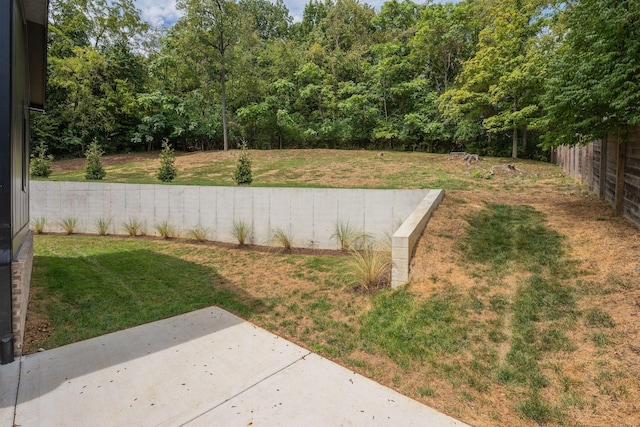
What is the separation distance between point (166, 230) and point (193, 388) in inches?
292

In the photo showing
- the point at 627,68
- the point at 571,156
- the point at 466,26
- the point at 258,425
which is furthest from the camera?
the point at 466,26

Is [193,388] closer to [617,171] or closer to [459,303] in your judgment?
[459,303]

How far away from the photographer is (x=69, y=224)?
10320 millimetres

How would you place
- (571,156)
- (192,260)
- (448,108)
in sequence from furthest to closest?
(448,108), (571,156), (192,260)

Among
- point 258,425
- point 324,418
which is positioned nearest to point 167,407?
point 258,425

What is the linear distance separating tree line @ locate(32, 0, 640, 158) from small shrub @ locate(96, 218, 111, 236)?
12826 millimetres

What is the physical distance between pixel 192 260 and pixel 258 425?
532cm

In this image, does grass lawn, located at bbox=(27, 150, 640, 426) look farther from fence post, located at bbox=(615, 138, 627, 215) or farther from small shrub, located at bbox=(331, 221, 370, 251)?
small shrub, located at bbox=(331, 221, 370, 251)

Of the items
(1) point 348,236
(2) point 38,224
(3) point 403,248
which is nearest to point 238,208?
(1) point 348,236

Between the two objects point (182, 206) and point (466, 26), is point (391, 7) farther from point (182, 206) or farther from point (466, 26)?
point (182, 206)

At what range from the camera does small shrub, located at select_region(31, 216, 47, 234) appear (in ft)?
33.8

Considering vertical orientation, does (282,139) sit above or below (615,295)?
above

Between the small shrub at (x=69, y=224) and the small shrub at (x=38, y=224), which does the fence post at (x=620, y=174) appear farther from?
the small shrub at (x=38, y=224)

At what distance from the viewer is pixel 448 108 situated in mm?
19359
